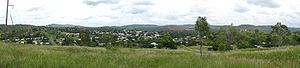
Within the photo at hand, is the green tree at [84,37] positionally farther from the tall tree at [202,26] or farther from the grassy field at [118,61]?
the grassy field at [118,61]

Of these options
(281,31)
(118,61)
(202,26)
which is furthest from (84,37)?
(281,31)

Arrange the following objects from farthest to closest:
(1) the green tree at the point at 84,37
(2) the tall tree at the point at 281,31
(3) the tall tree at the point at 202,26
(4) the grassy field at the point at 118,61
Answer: (1) the green tree at the point at 84,37, (2) the tall tree at the point at 281,31, (3) the tall tree at the point at 202,26, (4) the grassy field at the point at 118,61

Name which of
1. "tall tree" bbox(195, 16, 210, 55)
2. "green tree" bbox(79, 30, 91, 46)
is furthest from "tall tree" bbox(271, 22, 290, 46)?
"green tree" bbox(79, 30, 91, 46)

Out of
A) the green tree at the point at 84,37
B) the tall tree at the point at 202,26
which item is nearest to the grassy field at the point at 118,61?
the tall tree at the point at 202,26

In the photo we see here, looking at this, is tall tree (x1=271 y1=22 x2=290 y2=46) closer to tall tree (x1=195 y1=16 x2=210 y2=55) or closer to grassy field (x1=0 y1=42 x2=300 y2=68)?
tall tree (x1=195 y1=16 x2=210 y2=55)

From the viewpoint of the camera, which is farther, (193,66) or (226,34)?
(226,34)

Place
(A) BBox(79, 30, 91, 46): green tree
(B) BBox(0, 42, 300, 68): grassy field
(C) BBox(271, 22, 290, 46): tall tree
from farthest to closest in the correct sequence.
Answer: (A) BBox(79, 30, 91, 46): green tree
(C) BBox(271, 22, 290, 46): tall tree
(B) BBox(0, 42, 300, 68): grassy field

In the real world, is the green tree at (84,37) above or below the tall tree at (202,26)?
below

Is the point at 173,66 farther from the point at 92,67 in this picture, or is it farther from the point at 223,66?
the point at 92,67

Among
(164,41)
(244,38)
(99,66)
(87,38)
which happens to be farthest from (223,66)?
(244,38)

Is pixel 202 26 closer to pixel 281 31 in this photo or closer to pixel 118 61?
pixel 118 61

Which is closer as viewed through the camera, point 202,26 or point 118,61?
Answer: point 118,61
